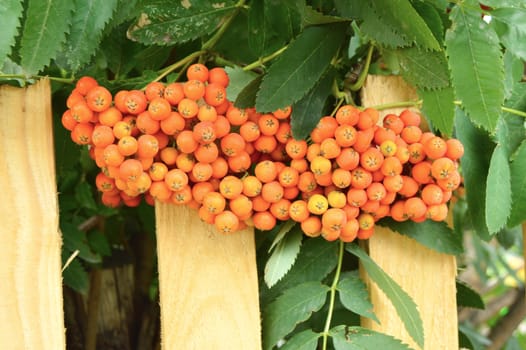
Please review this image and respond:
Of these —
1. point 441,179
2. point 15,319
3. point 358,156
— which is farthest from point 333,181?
point 15,319

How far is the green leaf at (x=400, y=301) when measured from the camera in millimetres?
798

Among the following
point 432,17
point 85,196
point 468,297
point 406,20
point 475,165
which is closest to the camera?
point 406,20

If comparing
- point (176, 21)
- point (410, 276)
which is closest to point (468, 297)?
point (410, 276)

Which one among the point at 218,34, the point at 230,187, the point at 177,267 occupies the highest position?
the point at 218,34

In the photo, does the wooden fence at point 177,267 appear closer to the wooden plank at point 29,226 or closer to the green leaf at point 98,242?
the wooden plank at point 29,226

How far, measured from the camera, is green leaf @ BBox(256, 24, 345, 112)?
75 centimetres

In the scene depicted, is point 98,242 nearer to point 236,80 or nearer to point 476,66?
point 236,80

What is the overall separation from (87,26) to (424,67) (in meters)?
0.41

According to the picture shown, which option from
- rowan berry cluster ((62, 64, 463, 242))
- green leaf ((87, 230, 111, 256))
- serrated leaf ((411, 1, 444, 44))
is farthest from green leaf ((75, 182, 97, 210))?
serrated leaf ((411, 1, 444, 44))

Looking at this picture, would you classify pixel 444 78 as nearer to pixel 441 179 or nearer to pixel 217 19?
pixel 441 179

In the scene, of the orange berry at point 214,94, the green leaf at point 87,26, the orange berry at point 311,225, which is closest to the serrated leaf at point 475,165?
the orange berry at point 311,225

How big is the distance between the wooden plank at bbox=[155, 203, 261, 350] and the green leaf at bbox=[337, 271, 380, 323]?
12cm

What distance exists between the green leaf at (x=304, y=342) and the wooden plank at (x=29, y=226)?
297 mm

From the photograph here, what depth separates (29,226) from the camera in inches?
31.2
